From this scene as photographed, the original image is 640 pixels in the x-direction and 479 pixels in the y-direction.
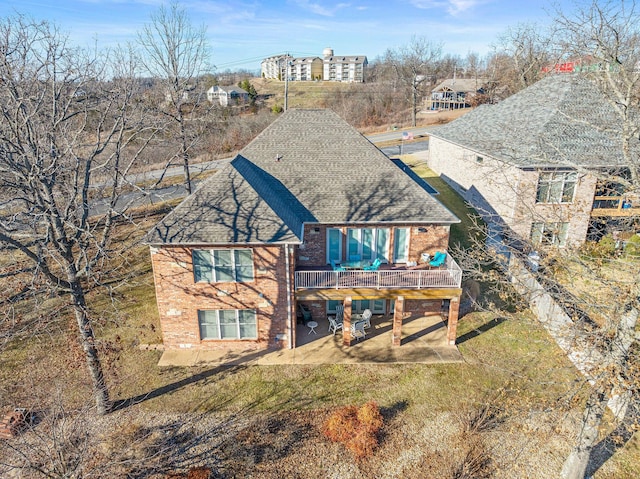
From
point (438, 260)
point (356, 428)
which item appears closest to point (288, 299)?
point (356, 428)

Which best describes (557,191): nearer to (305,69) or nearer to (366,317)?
(366,317)

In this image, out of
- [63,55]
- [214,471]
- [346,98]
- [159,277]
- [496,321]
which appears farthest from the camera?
[346,98]

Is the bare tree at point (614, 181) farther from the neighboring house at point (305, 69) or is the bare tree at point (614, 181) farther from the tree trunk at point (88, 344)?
the neighboring house at point (305, 69)

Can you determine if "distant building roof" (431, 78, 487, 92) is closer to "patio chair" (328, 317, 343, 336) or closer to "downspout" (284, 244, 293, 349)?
"patio chair" (328, 317, 343, 336)

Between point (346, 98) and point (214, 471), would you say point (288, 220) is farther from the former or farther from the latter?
point (346, 98)

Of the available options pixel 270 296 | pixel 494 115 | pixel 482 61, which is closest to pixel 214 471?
pixel 270 296

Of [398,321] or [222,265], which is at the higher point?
[222,265]
